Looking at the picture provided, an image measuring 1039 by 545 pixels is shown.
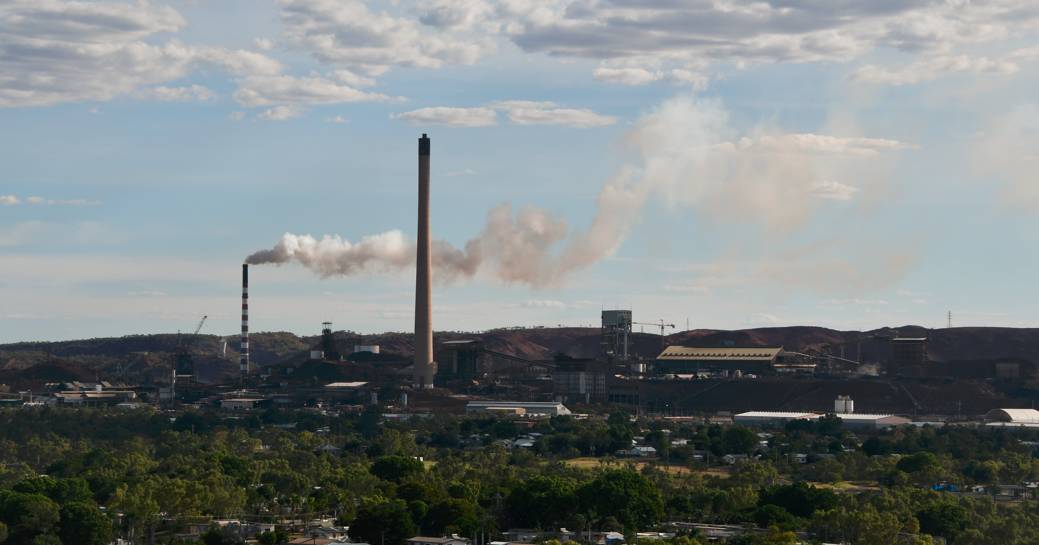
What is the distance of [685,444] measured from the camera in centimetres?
19262

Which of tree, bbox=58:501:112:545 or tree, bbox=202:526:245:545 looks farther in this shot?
tree, bbox=58:501:112:545

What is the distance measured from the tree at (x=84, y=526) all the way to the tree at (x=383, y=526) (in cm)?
1636

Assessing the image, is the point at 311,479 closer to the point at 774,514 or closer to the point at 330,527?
the point at 330,527

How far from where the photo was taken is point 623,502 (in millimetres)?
118750

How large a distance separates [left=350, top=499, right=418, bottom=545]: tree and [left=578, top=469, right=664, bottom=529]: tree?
1398 centimetres

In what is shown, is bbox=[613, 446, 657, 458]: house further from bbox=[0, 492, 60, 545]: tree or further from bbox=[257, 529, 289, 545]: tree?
bbox=[0, 492, 60, 545]: tree

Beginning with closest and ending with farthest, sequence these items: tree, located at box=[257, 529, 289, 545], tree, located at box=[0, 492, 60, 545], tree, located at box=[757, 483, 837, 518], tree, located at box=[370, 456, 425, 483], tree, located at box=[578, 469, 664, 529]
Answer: tree, located at box=[257, 529, 289, 545] < tree, located at box=[0, 492, 60, 545] < tree, located at box=[578, 469, 664, 529] < tree, located at box=[757, 483, 837, 518] < tree, located at box=[370, 456, 425, 483]

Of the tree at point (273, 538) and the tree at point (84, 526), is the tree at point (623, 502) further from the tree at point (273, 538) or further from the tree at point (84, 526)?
the tree at point (84, 526)

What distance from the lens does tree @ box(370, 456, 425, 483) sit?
474ft

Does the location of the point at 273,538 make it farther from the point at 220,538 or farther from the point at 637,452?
the point at 637,452

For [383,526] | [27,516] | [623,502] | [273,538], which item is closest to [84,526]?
[27,516]

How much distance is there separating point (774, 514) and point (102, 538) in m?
45.7

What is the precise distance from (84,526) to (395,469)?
3894cm

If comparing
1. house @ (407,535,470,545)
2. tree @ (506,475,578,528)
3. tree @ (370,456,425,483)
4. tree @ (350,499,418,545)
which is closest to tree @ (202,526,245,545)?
tree @ (350,499,418,545)
